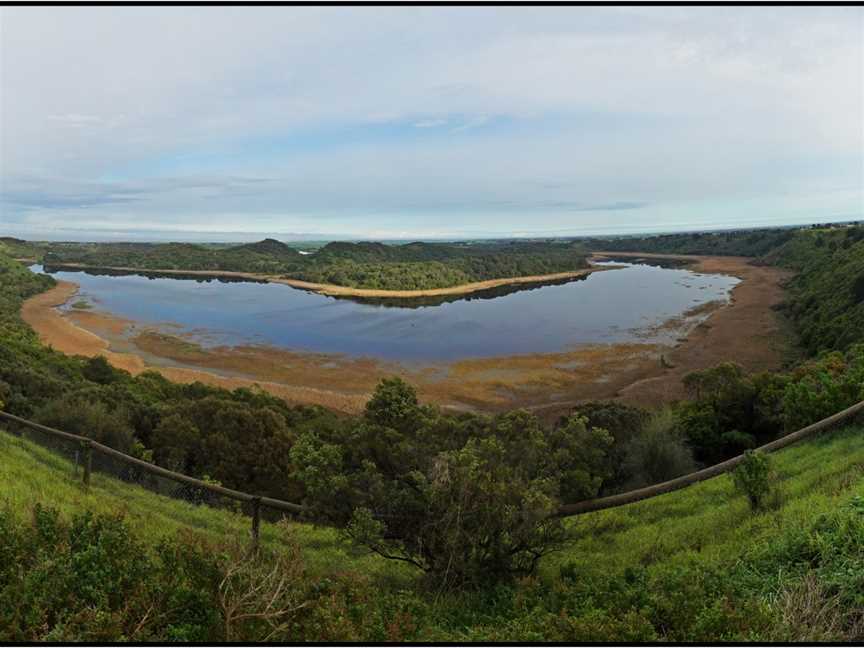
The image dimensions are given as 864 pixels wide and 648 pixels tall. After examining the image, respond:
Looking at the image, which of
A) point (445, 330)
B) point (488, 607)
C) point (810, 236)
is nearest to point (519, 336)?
point (445, 330)

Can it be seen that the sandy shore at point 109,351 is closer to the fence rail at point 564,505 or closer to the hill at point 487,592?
the fence rail at point 564,505

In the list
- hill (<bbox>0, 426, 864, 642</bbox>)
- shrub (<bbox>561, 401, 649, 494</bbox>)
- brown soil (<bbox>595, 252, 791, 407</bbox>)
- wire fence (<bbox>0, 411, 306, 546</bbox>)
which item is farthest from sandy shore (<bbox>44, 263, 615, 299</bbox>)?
hill (<bbox>0, 426, 864, 642</bbox>)

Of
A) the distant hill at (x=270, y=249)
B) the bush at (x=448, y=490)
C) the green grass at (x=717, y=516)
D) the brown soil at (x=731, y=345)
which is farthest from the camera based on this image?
the distant hill at (x=270, y=249)

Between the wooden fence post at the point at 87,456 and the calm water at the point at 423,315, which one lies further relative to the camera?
the calm water at the point at 423,315

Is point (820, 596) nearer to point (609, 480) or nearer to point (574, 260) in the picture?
point (609, 480)

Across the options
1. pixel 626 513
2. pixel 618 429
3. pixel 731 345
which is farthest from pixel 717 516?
pixel 731 345

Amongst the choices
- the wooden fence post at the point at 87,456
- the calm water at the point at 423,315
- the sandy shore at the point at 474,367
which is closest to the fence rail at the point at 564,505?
the wooden fence post at the point at 87,456
